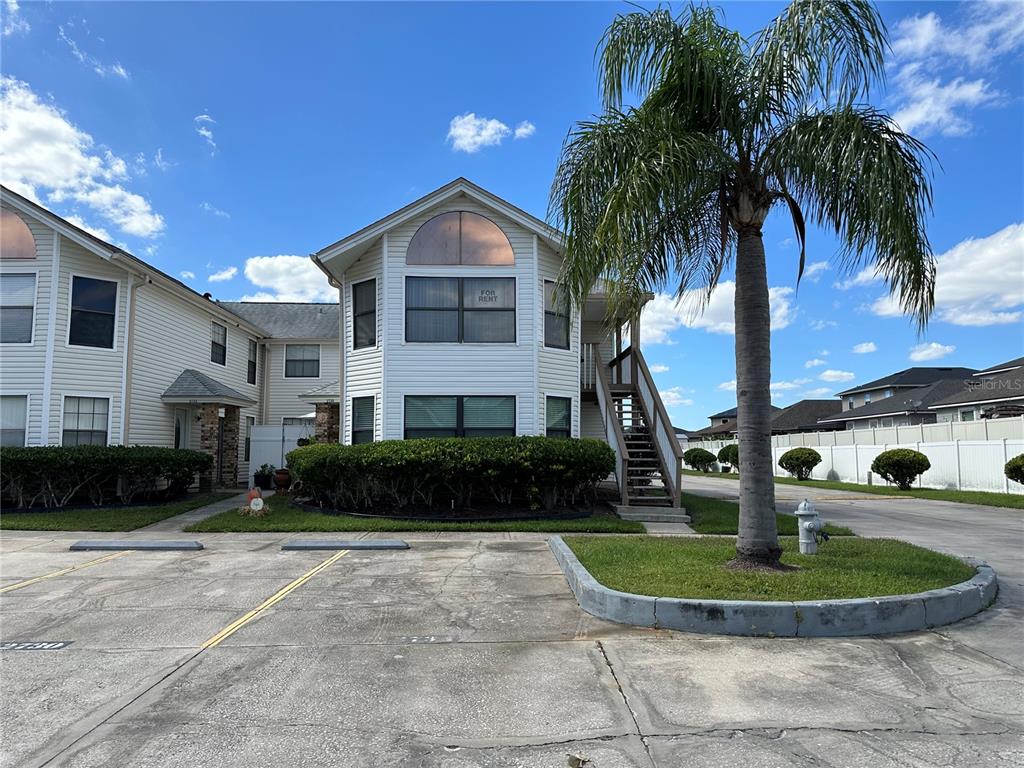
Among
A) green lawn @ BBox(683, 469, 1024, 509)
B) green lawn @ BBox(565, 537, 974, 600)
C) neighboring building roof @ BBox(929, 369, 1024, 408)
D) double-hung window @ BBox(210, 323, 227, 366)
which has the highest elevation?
double-hung window @ BBox(210, 323, 227, 366)

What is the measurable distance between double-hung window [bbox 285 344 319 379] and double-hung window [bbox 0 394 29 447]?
9475mm

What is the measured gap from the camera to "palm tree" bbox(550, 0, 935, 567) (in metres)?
6.76

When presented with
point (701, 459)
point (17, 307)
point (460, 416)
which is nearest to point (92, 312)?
point (17, 307)

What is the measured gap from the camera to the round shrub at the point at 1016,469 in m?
17.5

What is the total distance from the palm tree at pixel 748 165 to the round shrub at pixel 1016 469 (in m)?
14.2

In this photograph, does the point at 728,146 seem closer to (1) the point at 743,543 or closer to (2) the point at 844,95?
(2) the point at 844,95

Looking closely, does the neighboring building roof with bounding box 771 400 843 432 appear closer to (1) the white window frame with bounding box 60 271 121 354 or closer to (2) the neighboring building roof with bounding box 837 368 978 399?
(2) the neighboring building roof with bounding box 837 368 978 399

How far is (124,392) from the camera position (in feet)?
53.5

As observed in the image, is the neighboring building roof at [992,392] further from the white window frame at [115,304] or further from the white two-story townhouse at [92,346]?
the white window frame at [115,304]

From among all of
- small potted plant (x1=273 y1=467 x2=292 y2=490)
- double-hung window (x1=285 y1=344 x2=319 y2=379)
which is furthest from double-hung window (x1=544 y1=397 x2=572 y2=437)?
double-hung window (x1=285 y1=344 x2=319 y2=379)

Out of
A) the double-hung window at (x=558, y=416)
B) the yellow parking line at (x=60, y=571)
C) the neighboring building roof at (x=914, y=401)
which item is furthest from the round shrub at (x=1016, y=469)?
the yellow parking line at (x=60, y=571)

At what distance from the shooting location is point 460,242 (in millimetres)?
15062

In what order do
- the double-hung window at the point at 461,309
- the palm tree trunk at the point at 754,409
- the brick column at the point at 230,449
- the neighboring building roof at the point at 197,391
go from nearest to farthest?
the palm tree trunk at the point at 754,409
the double-hung window at the point at 461,309
the neighboring building roof at the point at 197,391
the brick column at the point at 230,449

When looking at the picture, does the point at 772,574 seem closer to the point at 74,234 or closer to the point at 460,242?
the point at 460,242
